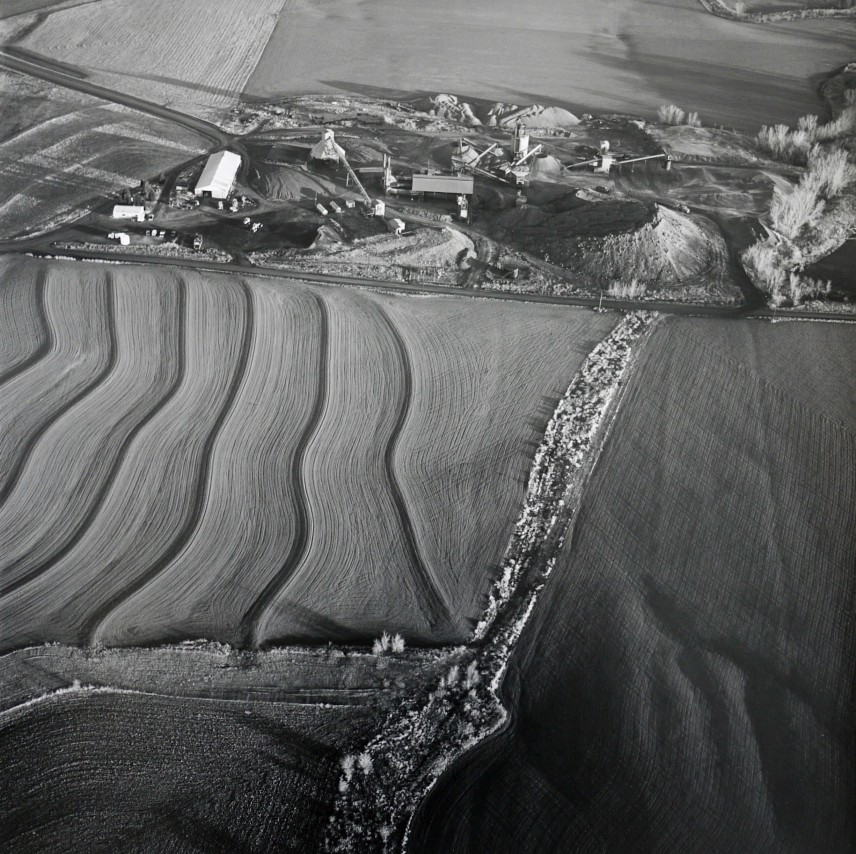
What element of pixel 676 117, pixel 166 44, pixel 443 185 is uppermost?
pixel 166 44

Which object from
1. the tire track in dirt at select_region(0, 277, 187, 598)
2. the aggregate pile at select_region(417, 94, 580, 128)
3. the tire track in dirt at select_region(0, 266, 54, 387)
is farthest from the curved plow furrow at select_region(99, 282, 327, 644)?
the aggregate pile at select_region(417, 94, 580, 128)

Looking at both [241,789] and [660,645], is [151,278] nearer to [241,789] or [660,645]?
[241,789]

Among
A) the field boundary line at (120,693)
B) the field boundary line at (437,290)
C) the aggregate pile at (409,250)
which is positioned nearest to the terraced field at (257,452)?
the field boundary line at (437,290)

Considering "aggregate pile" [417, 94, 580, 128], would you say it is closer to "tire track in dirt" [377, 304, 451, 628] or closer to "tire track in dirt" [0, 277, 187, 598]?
"tire track in dirt" [377, 304, 451, 628]

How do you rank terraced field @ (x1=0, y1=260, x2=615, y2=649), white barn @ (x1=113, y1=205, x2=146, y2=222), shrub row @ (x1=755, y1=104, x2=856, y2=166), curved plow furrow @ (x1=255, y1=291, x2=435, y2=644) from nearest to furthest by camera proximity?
curved plow furrow @ (x1=255, y1=291, x2=435, y2=644) < terraced field @ (x1=0, y1=260, x2=615, y2=649) < white barn @ (x1=113, y1=205, x2=146, y2=222) < shrub row @ (x1=755, y1=104, x2=856, y2=166)

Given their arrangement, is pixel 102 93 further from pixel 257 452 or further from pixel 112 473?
pixel 257 452

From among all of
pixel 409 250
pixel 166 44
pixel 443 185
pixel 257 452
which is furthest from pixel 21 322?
pixel 166 44
